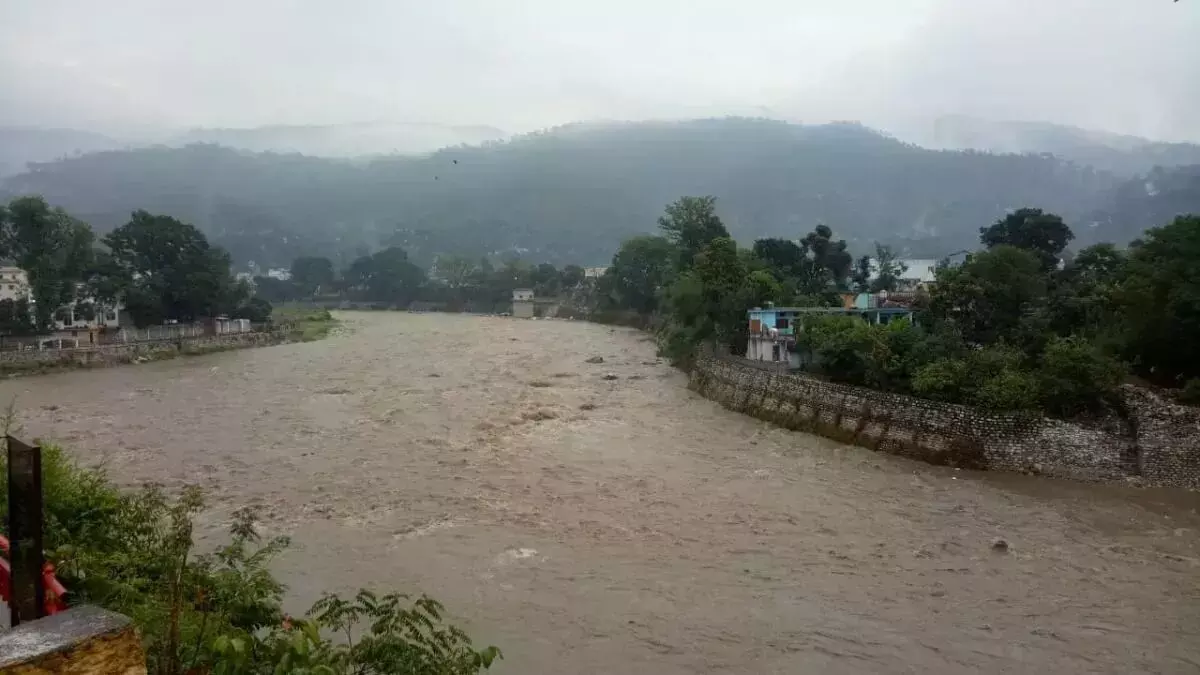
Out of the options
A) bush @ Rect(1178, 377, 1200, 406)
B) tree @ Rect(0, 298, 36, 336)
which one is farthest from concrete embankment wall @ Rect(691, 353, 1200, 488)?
tree @ Rect(0, 298, 36, 336)

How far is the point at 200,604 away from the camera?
4.25m

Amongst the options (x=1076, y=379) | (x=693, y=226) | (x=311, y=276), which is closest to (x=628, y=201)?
(x=311, y=276)

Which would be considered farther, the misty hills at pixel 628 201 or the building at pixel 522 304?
the misty hills at pixel 628 201

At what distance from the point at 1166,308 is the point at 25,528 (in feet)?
50.1

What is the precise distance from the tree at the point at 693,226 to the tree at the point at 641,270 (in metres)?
8.20

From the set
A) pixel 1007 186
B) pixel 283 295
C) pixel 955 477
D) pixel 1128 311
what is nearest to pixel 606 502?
pixel 955 477

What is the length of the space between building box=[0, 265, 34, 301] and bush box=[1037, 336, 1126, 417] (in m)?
34.2

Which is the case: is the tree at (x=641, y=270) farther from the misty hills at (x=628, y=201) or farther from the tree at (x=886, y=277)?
the misty hills at (x=628, y=201)

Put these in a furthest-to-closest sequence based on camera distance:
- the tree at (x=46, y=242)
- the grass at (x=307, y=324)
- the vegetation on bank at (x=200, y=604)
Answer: the grass at (x=307, y=324) → the tree at (x=46, y=242) → the vegetation on bank at (x=200, y=604)

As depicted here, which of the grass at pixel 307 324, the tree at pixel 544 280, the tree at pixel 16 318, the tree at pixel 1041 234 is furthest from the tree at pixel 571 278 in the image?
the tree at pixel 1041 234

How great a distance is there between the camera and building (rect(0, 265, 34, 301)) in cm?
3002

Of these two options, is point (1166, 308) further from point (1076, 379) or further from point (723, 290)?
point (723, 290)

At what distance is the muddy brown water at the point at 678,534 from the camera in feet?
23.0

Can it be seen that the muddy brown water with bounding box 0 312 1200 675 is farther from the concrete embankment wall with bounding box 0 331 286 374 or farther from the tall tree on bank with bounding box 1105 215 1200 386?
the concrete embankment wall with bounding box 0 331 286 374
